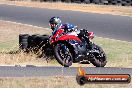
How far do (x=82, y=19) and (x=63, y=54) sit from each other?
1308 centimetres

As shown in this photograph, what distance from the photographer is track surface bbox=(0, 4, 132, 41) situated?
21.3m

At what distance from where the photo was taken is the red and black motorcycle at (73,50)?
38.4 ft

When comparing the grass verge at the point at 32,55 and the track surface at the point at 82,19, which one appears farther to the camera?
the track surface at the point at 82,19

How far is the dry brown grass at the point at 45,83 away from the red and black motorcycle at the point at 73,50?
2317 millimetres

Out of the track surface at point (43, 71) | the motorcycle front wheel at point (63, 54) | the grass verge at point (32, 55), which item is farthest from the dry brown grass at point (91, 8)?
the track surface at point (43, 71)

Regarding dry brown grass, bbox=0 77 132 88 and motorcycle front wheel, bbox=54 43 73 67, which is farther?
motorcycle front wheel, bbox=54 43 73 67

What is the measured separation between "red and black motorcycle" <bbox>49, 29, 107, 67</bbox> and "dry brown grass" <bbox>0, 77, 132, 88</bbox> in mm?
2317

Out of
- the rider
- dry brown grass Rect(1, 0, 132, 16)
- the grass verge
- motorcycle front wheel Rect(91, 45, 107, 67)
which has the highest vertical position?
the rider

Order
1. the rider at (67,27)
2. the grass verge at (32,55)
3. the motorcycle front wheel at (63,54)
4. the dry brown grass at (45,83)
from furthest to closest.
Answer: the grass verge at (32,55) → the rider at (67,27) → the motorcycle front wheel at (63,54) → the dry brown grass at (45,83)

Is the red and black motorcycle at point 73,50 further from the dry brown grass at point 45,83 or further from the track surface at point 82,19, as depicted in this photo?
the track surface at point 82,19

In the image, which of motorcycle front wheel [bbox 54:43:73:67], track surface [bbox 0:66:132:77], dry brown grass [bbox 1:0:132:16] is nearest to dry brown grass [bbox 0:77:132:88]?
track surface [bbox 0:66:132:77]

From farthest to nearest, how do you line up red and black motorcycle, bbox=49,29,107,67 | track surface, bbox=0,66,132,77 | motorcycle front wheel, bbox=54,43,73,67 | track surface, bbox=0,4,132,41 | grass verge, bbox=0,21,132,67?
track surface, bbox=0,4,132,41, grass verge, bbox=0,21,132,67, red and black motorcycle, bbox=49,29,107,67, motorcycle front wheel, bbox=54,43,73,67, track surface, bbox=0,66,132,77

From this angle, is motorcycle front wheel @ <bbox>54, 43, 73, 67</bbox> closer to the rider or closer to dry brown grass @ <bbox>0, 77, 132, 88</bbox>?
the rider

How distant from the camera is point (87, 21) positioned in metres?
24.1
